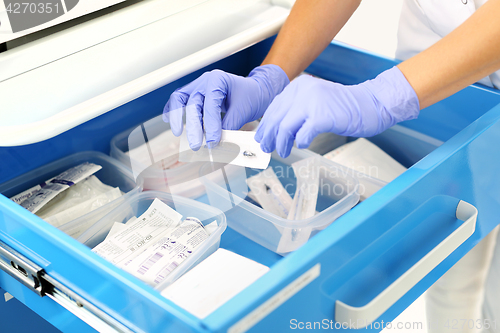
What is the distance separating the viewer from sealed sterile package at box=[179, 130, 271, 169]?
870mm

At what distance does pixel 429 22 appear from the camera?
107 centimetres

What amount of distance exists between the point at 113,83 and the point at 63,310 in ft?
1.37

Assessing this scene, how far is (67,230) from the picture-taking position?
839 millimetres

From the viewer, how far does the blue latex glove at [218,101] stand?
3.03 feet

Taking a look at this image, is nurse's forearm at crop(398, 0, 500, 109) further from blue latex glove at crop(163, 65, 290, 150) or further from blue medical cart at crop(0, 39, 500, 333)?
blue latex glove at crop(163, 65, 290, 150)

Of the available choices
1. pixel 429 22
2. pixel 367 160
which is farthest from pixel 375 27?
pixel 367 160

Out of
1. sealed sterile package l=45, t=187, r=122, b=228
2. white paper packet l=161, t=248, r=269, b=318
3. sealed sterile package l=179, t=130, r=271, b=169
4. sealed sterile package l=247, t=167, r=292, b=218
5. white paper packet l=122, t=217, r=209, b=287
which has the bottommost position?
sealed sterile package l=247, t=167, r=292, b=218

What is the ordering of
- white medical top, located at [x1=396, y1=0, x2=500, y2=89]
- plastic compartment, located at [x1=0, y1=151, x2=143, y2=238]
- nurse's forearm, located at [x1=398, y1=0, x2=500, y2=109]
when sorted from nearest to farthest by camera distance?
nurse's forearm, located at [x1=398, y1=0, x2=500, y2=109] < plastic compartment, located at [x1=0, y1=151, x2=143, y2=238] < white medical top, located at [x1=396, y1=0, x2=500, y2=89]

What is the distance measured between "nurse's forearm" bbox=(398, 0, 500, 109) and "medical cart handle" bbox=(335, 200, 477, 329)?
207 millimetres

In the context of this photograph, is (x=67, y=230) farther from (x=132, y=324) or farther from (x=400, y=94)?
(x=400, y=94)

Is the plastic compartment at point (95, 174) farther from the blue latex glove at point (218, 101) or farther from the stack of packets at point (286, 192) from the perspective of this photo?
the stack of packets at point (286, 192)

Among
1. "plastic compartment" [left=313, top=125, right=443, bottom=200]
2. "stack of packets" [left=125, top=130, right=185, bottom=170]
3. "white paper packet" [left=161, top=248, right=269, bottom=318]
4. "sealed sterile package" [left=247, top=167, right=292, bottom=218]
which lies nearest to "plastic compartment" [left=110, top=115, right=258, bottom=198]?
"stack of packets" [left=125, top=130, right=185, bottom=170]

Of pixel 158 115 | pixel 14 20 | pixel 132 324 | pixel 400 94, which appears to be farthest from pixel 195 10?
pixel 132 324

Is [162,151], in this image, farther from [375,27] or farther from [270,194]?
[375,27]
